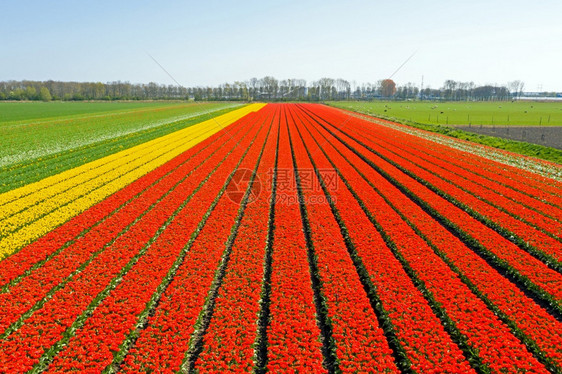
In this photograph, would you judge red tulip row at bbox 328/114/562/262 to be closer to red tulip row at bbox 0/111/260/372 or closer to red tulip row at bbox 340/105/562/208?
red tulip row at bbox 340/105/562/208

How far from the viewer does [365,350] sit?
23.2 ft

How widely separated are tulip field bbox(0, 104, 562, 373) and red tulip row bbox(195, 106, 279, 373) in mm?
43

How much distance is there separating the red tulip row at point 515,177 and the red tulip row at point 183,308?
50.8 feet

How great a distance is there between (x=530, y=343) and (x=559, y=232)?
25.5ft

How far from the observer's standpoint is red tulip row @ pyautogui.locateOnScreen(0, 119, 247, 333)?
8.48 meters

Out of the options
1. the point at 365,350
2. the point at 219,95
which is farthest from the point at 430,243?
the point at 219,95

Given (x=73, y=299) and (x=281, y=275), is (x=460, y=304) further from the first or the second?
(x=73, y=299)

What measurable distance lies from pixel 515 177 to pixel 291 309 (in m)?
19.0

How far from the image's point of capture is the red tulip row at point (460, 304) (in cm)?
686

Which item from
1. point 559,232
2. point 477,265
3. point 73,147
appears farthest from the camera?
point 73,147

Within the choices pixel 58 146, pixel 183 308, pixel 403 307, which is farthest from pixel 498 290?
pixel 58 146

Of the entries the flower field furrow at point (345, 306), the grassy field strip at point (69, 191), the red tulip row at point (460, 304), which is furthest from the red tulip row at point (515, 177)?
the grassy field strip at point (69, 191)

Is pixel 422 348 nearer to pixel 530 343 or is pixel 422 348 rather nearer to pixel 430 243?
pixel 530 343

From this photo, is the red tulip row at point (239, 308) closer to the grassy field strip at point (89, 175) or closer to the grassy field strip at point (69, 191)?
the grassy field strip at point (69, 191)
